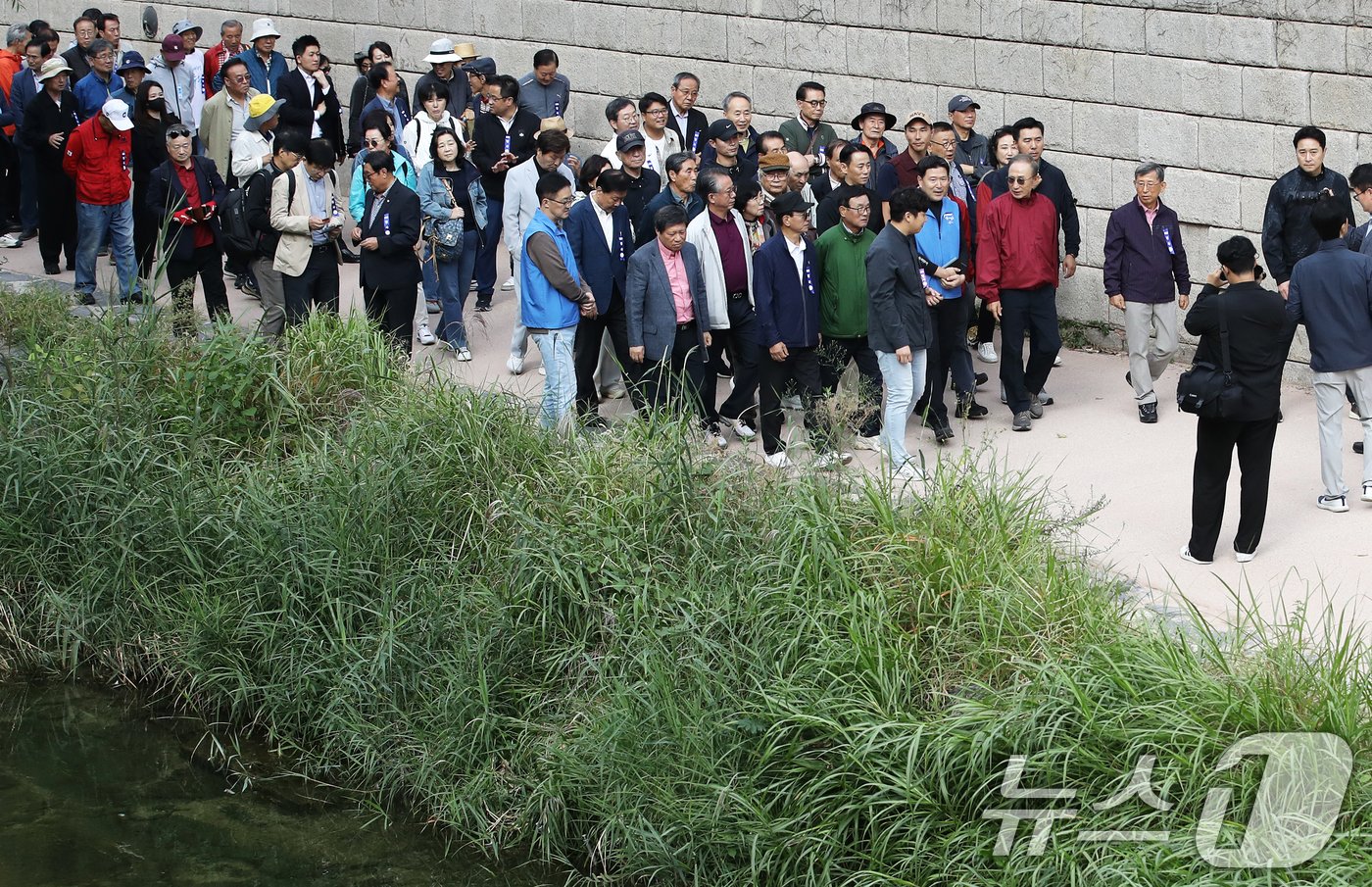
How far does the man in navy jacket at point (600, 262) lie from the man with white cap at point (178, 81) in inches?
228

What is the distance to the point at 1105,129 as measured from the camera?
11672 millimetres

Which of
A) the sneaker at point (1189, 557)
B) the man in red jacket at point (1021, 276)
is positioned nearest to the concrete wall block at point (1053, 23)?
the man in red jacket at point (1021, 276)

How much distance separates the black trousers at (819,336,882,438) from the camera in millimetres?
10086

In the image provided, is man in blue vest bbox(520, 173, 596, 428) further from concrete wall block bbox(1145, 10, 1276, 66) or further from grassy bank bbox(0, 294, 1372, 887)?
concrete wall block bbox(1145, 10, 1276, 66)

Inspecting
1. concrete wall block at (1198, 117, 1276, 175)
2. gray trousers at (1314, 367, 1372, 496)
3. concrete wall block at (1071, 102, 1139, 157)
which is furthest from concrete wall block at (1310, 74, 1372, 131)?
gray trousers at (1314, 367, 1372, 496)

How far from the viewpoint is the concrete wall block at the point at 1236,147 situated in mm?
10938

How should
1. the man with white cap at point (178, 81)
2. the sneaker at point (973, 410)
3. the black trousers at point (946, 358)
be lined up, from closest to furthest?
the black trousers at point (946, 358) < the sneaker at point (973, 410) < the man with white cap at point (178, 81)

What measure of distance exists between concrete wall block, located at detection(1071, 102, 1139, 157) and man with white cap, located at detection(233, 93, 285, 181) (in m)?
5.91

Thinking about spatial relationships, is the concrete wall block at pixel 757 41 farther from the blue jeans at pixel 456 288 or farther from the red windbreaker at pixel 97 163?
the red windbreaker at pixel 97 163

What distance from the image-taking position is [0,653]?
885 centimetres

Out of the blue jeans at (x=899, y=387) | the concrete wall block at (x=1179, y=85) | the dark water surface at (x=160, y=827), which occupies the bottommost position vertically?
the dark water surface at (x=160, y=827)

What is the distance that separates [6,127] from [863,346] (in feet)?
28.3

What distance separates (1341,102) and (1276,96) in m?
0.44

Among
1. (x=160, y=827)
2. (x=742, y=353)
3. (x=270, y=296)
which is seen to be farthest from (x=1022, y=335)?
(x=160, y=827)
